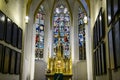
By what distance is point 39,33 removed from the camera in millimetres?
14688

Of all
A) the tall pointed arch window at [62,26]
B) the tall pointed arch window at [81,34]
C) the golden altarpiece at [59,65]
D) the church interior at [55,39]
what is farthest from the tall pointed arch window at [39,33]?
the tall pointed arch window at [81,34]

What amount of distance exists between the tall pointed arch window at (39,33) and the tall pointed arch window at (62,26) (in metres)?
1.05

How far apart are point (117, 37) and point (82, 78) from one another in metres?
9.50

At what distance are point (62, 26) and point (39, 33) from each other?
206cm

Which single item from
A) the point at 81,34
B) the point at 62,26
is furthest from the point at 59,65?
the point at 62,26

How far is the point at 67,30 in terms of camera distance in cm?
1535

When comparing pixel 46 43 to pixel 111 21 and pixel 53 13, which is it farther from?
pixel 111 21

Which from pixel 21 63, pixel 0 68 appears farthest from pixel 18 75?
pixel 0 68

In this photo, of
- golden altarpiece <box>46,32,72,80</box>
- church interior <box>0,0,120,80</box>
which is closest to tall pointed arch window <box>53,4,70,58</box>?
church interior <box>0,0,120,80</box>

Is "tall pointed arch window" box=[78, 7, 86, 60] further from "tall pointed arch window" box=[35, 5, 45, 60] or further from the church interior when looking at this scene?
"tall pointed arch window" box=[35, 5, 45, 60]

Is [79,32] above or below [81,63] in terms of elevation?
above

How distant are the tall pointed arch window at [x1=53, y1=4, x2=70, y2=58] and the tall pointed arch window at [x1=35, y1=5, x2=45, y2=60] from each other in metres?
1.05

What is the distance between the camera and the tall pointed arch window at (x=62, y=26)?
14992 mm

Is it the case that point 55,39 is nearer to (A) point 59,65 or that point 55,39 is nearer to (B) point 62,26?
(B) point 62,26
